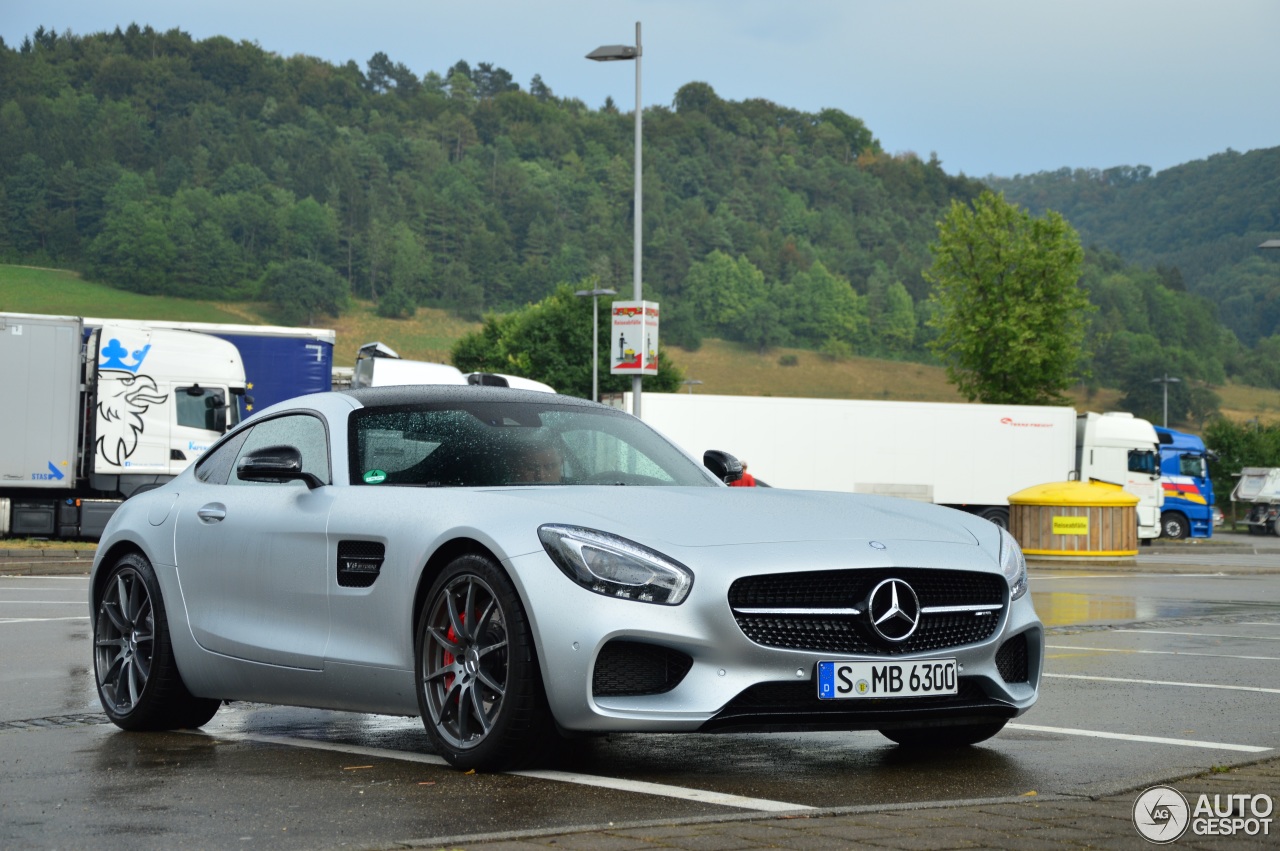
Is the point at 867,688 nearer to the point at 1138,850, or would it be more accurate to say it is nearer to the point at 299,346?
the point at 1138,850

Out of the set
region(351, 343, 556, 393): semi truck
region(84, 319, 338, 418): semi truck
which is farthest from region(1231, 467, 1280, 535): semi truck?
region(84, 319, 338, 418): semi truck

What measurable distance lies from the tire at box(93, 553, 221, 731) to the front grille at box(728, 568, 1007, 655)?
9.21 feet

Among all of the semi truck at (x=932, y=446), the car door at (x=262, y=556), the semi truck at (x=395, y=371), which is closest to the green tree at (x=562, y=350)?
the semi truck at (x=932, y=446)

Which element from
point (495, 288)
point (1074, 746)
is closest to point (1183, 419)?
point (495, 288)

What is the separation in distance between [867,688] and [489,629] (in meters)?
1.24

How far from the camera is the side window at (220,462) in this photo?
738 cm

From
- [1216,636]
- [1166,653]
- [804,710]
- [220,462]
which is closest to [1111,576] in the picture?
[1216,636]

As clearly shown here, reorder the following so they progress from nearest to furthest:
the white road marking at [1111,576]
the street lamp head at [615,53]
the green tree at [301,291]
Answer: the white road marking at [1111,576] < the street lamp head at [615,53] < the green tree at [301,291]

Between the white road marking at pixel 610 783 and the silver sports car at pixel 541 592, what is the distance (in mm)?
173

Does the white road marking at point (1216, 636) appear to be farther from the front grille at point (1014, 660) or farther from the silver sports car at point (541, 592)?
the front grille at point (1014, 660)

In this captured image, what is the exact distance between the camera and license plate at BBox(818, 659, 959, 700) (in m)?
5.47

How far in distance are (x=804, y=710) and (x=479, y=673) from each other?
1.07 meters

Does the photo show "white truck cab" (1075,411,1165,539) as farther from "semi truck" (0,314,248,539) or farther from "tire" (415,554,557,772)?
"tire" (415,554,557,772)

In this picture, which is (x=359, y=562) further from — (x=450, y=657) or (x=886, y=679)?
(x=886, y=679)
